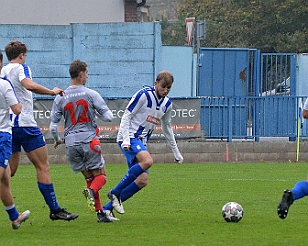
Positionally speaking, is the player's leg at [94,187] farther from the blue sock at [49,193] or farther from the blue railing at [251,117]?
the blue railing at [251,117]

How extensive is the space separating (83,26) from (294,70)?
573cm

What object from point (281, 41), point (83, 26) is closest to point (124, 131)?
point (83, 26)

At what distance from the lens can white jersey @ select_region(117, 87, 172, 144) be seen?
1055 centimetres

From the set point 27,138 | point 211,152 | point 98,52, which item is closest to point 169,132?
point 27,138

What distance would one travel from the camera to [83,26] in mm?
23234

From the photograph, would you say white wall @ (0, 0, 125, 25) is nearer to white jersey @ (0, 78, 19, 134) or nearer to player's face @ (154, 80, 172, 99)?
player's face @ (154, 80, 172, 99)

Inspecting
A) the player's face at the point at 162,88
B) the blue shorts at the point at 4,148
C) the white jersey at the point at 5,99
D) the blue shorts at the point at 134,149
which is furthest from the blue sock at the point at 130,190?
the white jersey at the point at 5,99

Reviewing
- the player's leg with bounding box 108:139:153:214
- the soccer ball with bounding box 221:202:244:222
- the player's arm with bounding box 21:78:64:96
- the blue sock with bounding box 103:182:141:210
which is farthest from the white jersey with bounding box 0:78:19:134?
the soccer ball with bounding box 221:202:244:222

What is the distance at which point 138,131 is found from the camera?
34.9 feet

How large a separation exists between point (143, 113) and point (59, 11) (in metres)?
24.5

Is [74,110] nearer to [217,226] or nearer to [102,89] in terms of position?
[217,226]

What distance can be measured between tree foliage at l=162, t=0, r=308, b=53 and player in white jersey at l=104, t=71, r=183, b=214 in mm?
36886

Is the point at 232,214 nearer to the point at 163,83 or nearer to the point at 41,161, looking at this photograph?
the point at 163,83

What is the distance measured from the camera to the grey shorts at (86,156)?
1002 centimetres
